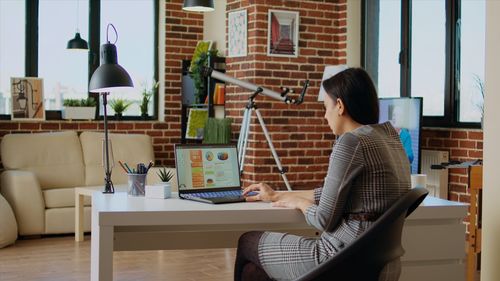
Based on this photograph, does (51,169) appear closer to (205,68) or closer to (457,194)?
(205,68)

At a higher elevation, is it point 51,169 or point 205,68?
point 205,68

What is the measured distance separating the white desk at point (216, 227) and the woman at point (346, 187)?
0.16 metres

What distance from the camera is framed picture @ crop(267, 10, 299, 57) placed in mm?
7387

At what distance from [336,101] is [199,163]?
84 centimetres

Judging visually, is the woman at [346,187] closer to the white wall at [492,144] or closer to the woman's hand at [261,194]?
the woman's hand at [261,194]

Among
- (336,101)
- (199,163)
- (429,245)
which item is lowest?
(429,245)

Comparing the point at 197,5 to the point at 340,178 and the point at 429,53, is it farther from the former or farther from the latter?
the point at 340,178

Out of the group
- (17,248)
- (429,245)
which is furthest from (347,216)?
(17,248)

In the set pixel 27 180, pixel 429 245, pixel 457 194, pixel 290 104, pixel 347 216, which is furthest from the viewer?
pixel 290 104

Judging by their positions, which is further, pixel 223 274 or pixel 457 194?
pixel 457 194

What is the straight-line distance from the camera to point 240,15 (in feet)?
24.8

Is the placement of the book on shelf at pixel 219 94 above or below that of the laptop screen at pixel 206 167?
above

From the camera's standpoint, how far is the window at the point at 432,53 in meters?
6.37

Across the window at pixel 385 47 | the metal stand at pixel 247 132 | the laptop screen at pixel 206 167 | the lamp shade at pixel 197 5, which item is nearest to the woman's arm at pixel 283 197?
the laptop screen at pixel 206 167
